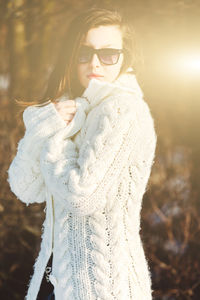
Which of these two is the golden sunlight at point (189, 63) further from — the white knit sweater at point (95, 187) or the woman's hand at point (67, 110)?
the woman's hand at point (67, 110)

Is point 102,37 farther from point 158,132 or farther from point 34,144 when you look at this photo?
point 158,132

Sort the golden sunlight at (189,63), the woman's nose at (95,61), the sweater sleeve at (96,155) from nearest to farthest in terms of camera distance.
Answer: the sweater sleeve at (96,155) → the woman's nose at (95,61) → the golden sunlight at (189,63)

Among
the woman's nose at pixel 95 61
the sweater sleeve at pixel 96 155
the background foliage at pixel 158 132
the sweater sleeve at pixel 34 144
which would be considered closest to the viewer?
the sweater sleeve at pixel 96 155

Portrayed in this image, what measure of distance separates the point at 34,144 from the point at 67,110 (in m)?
0.22

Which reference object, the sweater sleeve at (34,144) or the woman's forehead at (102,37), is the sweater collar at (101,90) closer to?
the sweater sleeve at (34,144)

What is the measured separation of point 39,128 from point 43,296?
2.85 feet

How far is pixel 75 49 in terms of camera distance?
1.91 m

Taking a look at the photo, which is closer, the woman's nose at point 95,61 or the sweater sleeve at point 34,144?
the sweater sleeve at point 34,144

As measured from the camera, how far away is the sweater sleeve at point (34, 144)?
5.64ft

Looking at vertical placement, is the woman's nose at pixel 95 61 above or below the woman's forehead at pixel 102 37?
below

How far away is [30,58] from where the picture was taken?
14.5ft

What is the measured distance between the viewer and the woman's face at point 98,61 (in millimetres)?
1876

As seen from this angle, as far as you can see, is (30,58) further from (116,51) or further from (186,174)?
(116,51)

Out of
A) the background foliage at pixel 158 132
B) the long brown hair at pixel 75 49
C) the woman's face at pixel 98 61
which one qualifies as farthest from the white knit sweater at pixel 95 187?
the background foliage at pixel 158 132
